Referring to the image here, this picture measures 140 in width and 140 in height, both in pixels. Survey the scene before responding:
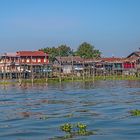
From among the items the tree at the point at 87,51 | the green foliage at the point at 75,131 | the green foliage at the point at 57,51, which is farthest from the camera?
the tree at the point at 87,51

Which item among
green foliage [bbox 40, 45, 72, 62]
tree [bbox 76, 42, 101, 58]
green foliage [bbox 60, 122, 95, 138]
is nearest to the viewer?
green foliage [bbox 60, 122, 95, 138]

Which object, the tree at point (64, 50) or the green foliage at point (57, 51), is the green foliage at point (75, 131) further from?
the tree at point (64, 50)

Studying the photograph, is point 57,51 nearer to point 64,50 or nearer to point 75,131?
point 64,50

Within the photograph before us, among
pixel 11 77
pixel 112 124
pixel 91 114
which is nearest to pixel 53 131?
pixel 112 124

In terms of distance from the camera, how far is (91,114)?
17.9m

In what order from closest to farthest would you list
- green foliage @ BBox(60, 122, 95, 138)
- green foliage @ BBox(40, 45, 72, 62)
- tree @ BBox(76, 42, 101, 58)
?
green foliage @ BBox(60, 122, 95, 138) < green foliage @ BBox(40, 45, 72, 62) < tree @ BBox(76, 42, 101, 58)

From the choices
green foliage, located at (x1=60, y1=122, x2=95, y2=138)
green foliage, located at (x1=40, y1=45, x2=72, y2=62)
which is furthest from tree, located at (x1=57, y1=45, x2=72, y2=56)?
green foliage, located at (x1=60, y1=122, x2=95, y2=138)

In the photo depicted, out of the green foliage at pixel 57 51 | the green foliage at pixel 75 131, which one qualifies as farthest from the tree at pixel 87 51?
the green foliage at pixel 75 131

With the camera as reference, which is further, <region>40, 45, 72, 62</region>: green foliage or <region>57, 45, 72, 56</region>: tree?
<region>57, 45, 72, 56</region>: tree

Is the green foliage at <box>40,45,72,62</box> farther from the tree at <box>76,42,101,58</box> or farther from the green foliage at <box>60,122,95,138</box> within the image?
the green foliage at <box>60,122,95,138</box>

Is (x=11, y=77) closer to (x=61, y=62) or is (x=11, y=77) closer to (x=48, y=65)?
(x=48, y=65)

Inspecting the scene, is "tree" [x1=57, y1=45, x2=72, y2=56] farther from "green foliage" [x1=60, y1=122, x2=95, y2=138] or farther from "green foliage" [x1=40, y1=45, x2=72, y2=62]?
"green foliage" [x1=60, y1=122, x2=95, y2=138]

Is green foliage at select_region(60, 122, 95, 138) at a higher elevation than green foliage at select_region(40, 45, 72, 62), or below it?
below

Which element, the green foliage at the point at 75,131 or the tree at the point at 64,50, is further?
the tree at the point at 64,50
